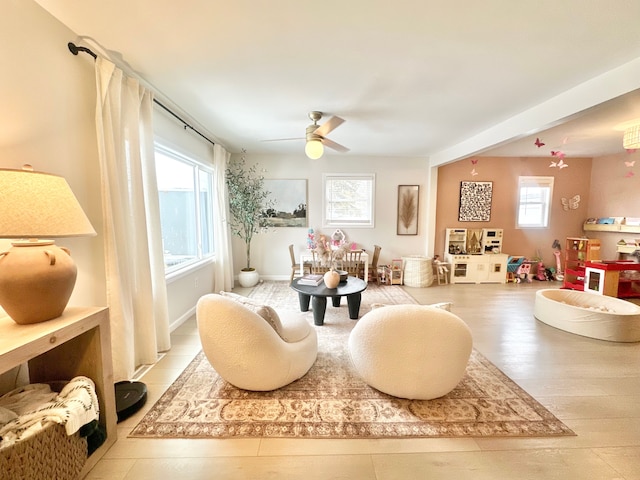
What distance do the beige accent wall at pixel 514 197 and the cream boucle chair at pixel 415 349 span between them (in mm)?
4092

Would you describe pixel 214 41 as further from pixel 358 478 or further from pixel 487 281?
pixel 487 281

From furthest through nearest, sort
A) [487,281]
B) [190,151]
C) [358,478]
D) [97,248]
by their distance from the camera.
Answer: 1. [487,281]
2. [190,151]
3. [97,248]
4. [358,478]

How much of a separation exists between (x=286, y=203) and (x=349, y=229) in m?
1.40

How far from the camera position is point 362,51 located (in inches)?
73.5

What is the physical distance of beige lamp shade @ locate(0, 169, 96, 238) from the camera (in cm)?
109

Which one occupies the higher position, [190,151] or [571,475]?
[190,151]

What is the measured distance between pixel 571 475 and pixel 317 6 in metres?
2.89

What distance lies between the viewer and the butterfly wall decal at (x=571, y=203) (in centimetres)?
547

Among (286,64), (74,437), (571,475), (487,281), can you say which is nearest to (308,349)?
A: (74,437)

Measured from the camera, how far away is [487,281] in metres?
5.25

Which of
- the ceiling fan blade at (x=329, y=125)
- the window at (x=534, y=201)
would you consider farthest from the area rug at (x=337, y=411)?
the window at (x=534, y=201)

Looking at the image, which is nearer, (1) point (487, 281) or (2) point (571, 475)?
(2) point (571, 475)

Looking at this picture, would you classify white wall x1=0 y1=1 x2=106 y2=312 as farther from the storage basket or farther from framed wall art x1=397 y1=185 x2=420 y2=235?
framed wall art x1=397 y1=185 x2=420 y2=235

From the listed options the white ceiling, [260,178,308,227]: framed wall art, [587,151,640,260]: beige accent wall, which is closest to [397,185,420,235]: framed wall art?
[260,178,308,227]: framed wall art
